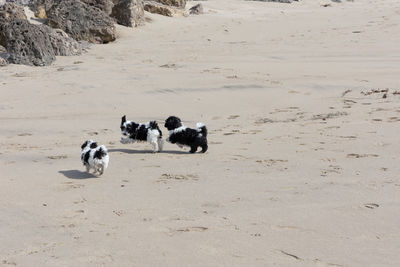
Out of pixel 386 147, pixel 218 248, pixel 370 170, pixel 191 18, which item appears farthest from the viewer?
pixel 191 18

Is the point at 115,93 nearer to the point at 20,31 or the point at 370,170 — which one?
the point at 20,31

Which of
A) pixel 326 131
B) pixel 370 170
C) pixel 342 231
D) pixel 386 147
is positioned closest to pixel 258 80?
pixel 326 131

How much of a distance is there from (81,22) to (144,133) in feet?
35.4

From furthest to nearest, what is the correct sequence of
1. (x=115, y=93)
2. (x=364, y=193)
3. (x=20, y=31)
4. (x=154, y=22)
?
(x=154, y=22), (x=20, y=31), (x=115, y=93), (x=364, y=193)

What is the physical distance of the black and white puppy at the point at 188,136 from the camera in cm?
688

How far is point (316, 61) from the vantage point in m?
13.6

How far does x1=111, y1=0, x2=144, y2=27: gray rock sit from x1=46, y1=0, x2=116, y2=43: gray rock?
149cm

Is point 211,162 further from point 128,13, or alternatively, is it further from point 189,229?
point 128,13

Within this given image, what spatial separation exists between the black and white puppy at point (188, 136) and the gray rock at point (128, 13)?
1214 cm

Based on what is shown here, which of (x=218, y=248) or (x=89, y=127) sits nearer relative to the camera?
(x=218, y=248)

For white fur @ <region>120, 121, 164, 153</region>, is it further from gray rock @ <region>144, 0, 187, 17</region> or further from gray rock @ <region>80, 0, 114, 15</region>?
gray rock @ <region>144, 0, 187, 17</region>

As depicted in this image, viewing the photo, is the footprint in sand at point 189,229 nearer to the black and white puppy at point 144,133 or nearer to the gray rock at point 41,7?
the black and white puppy at point 144,133

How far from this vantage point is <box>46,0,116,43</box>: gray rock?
1672 centimetres

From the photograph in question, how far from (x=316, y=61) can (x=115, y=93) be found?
5.62 metres
